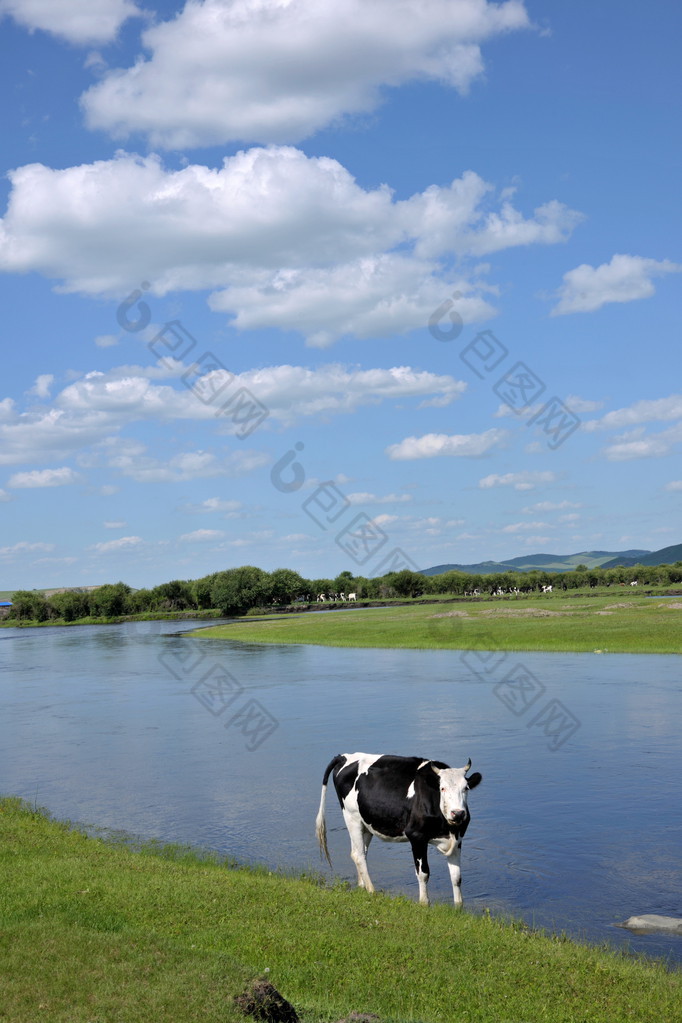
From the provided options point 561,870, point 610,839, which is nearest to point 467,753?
point 610,839

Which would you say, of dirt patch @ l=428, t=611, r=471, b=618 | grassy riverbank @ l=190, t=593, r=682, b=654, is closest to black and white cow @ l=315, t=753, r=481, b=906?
grassy riverbank @ l=190, t=593, r=682, b=654

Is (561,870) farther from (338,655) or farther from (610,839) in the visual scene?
(338,655)

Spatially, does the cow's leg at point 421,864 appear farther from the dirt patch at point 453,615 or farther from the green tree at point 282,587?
the green tree at point 282,587

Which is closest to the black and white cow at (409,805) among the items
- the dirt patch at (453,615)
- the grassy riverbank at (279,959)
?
the grassy riverbank at (279,959)

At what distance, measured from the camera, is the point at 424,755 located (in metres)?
27.8

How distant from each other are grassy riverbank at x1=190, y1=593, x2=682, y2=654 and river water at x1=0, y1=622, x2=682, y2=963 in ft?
17.8

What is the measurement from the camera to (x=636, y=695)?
4012 cm

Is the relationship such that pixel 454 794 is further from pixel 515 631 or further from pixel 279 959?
pixel 515 631

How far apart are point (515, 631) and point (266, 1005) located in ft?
214

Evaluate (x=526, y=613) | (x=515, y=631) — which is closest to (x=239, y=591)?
(x=526, y=613)

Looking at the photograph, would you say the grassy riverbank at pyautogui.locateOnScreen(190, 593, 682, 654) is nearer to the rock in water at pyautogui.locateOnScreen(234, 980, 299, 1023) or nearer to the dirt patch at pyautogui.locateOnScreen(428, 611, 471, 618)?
the dirt patch at pyautogui.locateOnScreen(428, 611, 471, 618)

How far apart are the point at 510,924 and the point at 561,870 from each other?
4.14 m

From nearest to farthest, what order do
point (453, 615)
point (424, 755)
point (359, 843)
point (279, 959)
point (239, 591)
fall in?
point (279, 959), point (359, 843), point (424, 755), point (453, 615), point (239, 591)

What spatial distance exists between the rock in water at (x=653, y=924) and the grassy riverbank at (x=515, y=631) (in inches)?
1836
